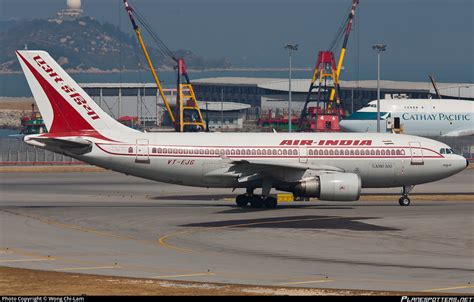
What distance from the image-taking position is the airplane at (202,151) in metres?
59.0

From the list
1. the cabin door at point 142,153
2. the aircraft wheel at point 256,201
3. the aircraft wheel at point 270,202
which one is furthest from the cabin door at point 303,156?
the cabin door at point 142,153

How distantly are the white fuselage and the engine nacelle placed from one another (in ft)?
6.34

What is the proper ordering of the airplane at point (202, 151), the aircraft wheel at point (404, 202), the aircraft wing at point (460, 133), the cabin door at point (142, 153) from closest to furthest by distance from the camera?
the airplane at point (202, 151) → the cabin door at point (142, 153) → the aircraft wheel at point (404, 202) → the aircraft wing at point (460, 133)

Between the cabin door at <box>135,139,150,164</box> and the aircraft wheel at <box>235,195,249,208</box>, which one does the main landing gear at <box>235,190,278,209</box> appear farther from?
the cabin door at <box>135,139,150,164</box>

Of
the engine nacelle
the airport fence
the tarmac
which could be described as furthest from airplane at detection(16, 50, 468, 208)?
the airport fence

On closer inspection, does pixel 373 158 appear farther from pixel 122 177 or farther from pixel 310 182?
pixel 122 177

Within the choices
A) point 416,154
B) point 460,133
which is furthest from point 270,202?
point 460,133

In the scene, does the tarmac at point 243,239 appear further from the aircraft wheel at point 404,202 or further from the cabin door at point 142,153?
the cabin door at point 142,153


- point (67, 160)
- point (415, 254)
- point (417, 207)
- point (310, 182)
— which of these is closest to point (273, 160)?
point (310, 182)

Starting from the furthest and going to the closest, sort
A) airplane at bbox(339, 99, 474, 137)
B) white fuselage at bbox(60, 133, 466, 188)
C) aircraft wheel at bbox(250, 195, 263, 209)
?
airplane at bbox(339, 99, 474, 137) < aircraft wheel at bbox(250, 195, 263, 209) < white fuselage at bbox(60, 133, 466, 188)

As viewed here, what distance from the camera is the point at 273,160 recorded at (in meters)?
60.0

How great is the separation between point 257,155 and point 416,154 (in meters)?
10.3

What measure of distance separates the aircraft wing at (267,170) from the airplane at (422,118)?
255ft

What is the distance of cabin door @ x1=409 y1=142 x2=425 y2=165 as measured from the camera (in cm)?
6112
